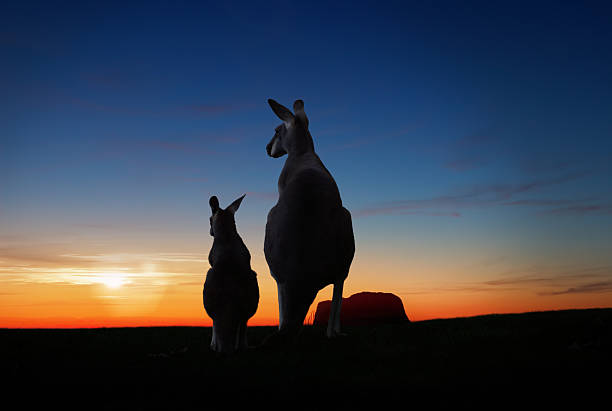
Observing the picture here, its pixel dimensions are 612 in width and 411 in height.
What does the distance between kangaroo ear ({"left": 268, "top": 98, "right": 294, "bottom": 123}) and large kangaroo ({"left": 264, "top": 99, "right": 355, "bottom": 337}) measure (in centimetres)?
125

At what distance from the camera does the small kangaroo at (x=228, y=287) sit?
6.93 m

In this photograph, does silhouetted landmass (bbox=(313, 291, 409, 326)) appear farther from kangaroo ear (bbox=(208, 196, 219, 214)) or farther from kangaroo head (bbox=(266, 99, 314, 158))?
kangaroo ear (bbox=(208, 196, 219, 214))

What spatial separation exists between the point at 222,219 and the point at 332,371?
2.82 metres

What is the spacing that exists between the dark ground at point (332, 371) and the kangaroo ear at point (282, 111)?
381 centimetres

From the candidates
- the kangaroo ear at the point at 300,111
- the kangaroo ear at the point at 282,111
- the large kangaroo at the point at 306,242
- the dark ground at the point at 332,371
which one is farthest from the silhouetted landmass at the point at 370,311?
the kangaroo ear at the point at 282,111

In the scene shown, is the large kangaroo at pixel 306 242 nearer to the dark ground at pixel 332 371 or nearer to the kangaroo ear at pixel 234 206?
the kangaroo ear at pixel 234 206

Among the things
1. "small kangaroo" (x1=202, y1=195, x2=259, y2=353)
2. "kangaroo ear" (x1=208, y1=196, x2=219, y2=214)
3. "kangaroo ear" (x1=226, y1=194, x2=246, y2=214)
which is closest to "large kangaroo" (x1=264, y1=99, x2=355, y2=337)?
"small kangaroo" (x1=202, y1=195, x2=259, y2=353)

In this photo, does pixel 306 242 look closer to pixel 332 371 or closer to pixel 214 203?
pixel 214 203

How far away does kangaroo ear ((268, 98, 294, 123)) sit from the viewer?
928 centimetres

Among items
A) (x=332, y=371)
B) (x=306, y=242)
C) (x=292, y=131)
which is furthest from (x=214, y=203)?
(x=332, y=371)

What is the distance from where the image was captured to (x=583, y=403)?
160 inches

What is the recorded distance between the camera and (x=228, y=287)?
6.97 meters

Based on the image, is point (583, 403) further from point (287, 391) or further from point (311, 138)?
point (311, 138)

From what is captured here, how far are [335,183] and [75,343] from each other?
195 inches
